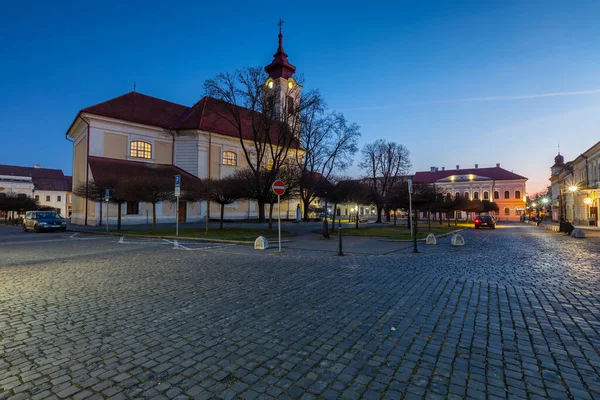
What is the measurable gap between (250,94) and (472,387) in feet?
84.7

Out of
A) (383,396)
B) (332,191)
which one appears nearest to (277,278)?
(383,396)

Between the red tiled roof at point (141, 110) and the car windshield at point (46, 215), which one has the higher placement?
the red tiled roof at point (141, 110)

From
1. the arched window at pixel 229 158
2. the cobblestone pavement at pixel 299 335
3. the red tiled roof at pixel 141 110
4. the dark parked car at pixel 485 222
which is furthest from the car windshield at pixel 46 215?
the dark parked car at pixel 485 222

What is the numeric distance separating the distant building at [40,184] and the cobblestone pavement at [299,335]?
89569mm

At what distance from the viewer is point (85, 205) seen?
30828mm

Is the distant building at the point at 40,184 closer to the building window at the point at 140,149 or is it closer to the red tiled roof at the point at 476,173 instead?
the building window at the point at 140,149

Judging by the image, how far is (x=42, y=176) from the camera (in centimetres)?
8506

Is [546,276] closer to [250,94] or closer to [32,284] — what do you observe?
[32,284]

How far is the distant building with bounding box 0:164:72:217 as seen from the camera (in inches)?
2936

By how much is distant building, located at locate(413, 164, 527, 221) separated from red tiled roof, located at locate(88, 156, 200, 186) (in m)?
69.3

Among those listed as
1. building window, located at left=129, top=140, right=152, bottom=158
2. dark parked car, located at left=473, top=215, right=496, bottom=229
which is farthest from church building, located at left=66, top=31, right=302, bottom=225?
dark parked car, located at left=473, top=215, right=496, bottom=229

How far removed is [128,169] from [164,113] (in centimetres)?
1042

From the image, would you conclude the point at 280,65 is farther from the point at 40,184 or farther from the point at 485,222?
the point at 40,184

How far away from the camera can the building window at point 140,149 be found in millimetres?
33281
